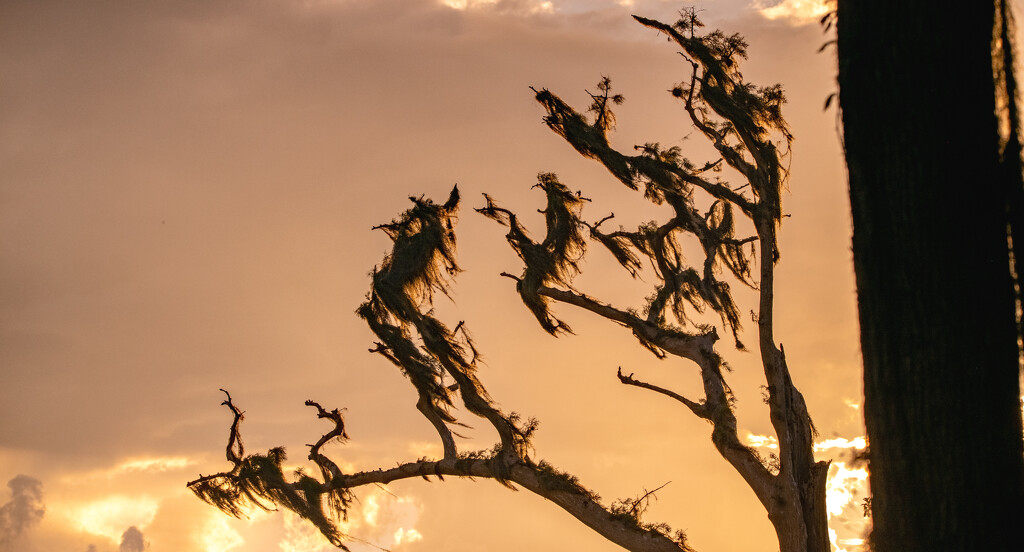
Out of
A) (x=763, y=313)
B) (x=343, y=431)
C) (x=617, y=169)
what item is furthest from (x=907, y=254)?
(x=343, y=431)

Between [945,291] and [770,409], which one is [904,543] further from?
[770,409]

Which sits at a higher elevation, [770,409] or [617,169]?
[617,169]

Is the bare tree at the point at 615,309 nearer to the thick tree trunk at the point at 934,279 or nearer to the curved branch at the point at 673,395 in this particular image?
the curved branch at the point at 673,395

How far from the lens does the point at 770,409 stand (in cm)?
1342

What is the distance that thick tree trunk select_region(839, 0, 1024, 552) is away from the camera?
4375 mm

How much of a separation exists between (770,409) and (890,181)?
9.26 meters

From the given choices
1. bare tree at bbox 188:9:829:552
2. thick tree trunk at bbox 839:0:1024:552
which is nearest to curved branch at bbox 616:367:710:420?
bare tree at bbox 188:9:829:552

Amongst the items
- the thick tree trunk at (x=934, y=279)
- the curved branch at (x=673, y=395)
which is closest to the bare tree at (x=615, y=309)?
the curved branch at (x=673, y=395)

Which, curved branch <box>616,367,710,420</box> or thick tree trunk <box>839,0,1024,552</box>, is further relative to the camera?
curved branch <box>616,367,710,420</box>

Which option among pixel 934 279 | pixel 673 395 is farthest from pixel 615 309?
pixel 934 279

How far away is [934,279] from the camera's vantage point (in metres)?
4.48

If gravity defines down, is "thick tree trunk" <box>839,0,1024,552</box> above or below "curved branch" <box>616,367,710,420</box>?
below

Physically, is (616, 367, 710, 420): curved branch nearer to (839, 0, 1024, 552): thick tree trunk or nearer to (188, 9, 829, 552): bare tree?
(188, 9, 829, 552): bare tree

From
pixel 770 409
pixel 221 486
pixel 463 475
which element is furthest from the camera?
pixel 221 486
